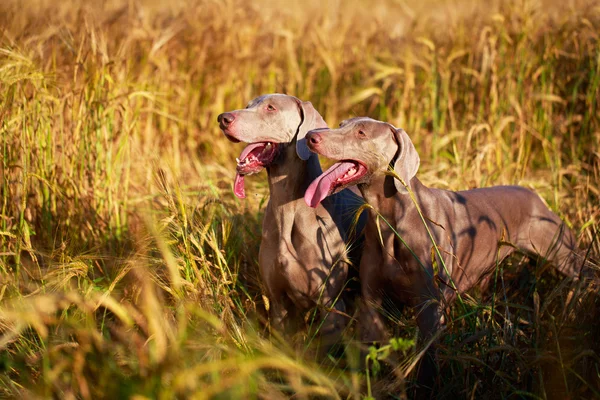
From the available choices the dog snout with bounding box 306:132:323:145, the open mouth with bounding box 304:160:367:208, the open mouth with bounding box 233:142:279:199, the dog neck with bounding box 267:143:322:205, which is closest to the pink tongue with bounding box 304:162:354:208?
the open mouth with bounding box 304:160:367:208

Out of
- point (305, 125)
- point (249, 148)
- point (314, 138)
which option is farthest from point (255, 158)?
point (314, 138)

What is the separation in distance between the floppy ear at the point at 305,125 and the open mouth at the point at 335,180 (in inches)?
9.0

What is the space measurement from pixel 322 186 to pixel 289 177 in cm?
39

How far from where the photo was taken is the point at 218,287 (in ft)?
10.6

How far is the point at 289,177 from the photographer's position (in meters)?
3.58

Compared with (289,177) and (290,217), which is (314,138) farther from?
(290,217)

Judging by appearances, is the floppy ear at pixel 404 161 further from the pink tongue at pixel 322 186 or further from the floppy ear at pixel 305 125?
the floppy ear at pixel 305 125

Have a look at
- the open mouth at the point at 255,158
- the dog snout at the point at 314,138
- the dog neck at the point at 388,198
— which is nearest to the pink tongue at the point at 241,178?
the open mouth at the point at 255,158

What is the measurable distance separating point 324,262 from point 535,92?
3.40 m

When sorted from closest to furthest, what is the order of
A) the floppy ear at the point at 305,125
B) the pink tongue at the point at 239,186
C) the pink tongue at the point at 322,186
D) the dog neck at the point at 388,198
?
the pink tongue at the point at 322,186 < the dog neck at the point at 388,198 < the floppy ear at the point at 305,125 < the pink tongue at the point at 239,186

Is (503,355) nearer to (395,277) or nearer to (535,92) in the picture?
(395,277)

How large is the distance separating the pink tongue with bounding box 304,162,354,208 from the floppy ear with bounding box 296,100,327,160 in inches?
9.6

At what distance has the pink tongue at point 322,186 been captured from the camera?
3.21 m

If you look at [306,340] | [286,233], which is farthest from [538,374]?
[286,233]
